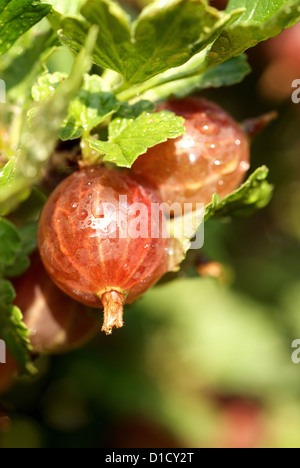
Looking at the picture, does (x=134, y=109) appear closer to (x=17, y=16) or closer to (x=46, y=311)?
(x=17, y=16)

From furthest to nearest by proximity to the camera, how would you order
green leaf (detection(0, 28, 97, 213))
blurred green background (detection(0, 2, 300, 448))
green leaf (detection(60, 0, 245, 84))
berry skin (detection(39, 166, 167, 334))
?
blurred green background (detection(0, 2, 300, 448)), berry skin (detection(39, 166, 167, 334)), green leaf (detection(60, 0, 245, 84)), green leaf (detection(0, 28, 97, 213))

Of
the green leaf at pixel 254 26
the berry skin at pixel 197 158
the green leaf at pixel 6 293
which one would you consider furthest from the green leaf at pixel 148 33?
the green leaf at pixel 6 293

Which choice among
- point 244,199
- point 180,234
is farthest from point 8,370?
point 244,199

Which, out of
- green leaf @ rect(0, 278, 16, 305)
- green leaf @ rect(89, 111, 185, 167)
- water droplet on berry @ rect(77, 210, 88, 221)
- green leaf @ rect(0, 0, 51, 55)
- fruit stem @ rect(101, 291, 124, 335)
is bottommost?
fruit stem @ rect(101, 291, 124, 335)

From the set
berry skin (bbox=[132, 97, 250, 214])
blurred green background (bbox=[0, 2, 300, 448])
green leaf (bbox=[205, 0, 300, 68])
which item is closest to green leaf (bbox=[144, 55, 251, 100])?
berry skin (bbox=[132, 97, 250, 214])

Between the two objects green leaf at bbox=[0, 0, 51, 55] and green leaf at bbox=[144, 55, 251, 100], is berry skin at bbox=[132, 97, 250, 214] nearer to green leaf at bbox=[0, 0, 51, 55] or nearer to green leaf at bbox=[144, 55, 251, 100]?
green leaf at bbox=[144, 55, 251, 100]

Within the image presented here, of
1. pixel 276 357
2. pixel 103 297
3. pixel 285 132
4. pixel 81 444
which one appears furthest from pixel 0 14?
pixel 276 357

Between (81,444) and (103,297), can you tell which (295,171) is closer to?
(81,444)
